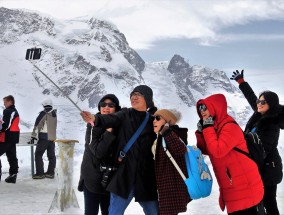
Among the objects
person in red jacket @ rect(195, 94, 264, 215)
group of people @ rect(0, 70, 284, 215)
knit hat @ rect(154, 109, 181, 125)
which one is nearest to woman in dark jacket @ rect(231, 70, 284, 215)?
group of people @ rect(0, 70, 284, 215)

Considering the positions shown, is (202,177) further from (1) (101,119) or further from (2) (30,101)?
(2) (30,101)

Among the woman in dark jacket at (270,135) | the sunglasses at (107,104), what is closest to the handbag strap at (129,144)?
the sunglasses at (107,104)

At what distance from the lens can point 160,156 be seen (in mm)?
3305

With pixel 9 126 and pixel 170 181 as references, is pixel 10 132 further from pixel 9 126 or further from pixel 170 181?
pixel 170 181

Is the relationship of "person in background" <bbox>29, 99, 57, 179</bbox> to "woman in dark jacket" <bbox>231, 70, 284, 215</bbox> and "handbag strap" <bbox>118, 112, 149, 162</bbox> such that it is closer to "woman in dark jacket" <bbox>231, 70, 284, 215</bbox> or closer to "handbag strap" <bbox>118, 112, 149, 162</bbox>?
"woman in dark jacket" <bbox>231, 70, 284, 215</bbox>

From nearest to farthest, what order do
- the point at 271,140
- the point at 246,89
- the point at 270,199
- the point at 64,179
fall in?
the point at 271,140 < the point at 270,199 < the point at 246,89 < the point at 64,179

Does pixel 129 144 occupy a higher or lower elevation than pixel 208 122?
lower

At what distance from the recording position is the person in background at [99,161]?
11.3 ft

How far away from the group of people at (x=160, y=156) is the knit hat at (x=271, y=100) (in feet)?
3.30

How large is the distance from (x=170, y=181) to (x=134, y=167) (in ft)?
1.11

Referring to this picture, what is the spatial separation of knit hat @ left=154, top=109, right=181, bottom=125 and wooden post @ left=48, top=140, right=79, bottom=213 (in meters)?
2.98

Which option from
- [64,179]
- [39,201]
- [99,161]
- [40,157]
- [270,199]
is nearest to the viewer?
[99,161]

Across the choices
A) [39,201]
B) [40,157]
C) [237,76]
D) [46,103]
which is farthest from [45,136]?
[237,76]

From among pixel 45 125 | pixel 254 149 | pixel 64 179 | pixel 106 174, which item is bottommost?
pixel 64 179
